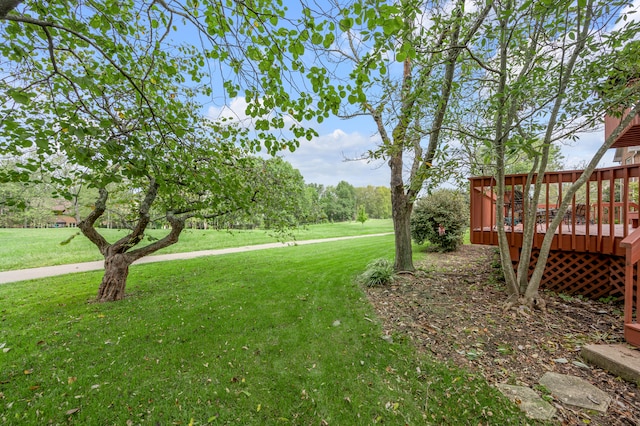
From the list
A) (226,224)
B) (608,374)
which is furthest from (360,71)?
(226,224)

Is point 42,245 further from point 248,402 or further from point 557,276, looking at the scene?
point 557,276

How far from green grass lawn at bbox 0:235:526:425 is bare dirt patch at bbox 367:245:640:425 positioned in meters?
0.34

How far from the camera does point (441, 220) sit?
8961 mm

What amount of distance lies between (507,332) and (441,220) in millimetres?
6081

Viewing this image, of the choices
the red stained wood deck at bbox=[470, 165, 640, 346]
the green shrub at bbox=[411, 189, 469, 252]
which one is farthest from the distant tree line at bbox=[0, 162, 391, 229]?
the green shrub at bbox=[411, 189, 469, 252]

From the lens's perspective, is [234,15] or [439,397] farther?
[234,15]

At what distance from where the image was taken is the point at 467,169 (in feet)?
15.1

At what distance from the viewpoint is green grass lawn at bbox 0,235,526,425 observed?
222cm

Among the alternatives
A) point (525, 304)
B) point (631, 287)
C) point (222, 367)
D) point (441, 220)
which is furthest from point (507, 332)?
point (441, 220)

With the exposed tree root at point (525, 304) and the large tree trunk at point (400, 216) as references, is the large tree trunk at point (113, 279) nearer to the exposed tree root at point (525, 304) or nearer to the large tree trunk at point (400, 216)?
the large tree trunk at point (400, 216)

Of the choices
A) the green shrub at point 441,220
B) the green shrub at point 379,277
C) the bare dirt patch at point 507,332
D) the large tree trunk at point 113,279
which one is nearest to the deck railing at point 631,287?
the bare dirt patch at point 507,332

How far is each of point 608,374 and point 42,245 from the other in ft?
55.5

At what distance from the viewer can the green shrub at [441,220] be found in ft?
29.2

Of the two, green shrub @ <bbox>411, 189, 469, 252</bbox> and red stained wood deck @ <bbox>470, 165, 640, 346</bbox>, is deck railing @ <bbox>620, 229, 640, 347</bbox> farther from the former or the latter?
green shrub @ <bbox>411, 189, 469, 252</bbox>
